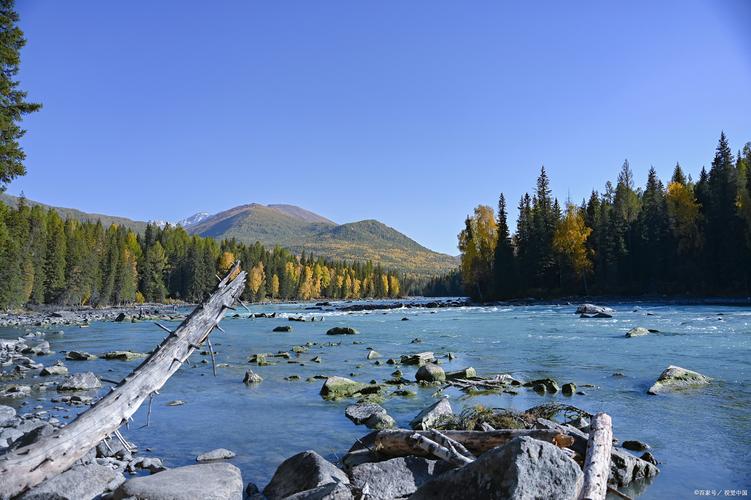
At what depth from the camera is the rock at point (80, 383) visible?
1443cm

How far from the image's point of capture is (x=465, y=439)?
7.07 meters

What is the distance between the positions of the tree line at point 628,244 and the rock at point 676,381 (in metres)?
49.3

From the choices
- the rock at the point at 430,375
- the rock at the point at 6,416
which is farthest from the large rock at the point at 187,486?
the rock at the point at 430,375

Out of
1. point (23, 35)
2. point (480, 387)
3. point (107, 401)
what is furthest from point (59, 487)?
point (23, 35)

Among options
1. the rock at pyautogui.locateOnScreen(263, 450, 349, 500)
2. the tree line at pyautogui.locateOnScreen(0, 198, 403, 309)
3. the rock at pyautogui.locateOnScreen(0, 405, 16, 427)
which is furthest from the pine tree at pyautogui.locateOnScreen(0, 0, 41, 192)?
the rock at pyautogui.locateOnScreen(263, 450, 349, 500)

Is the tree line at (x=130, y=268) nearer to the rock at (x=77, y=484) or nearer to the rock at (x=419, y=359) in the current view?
the rock at (x=419, y=359)

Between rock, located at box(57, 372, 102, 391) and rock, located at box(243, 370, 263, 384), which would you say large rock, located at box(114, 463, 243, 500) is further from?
rock, located at box(57, 372, 102, 391)

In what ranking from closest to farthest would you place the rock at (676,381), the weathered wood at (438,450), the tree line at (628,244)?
the weathered wood at (438,450), the rock at (676,381), the tree line at (628,244)

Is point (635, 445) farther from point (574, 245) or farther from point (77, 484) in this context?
point (574, 245)

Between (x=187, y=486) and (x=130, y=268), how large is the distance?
A: 324 ft

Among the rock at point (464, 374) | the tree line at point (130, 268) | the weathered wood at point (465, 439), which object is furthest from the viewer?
the tree line at point (130, 268)

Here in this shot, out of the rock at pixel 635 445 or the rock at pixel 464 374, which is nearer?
the rock at pixel 635 445

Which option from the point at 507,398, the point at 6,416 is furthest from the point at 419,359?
the point at 6,416

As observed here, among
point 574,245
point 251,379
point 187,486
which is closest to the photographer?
point 187,486
